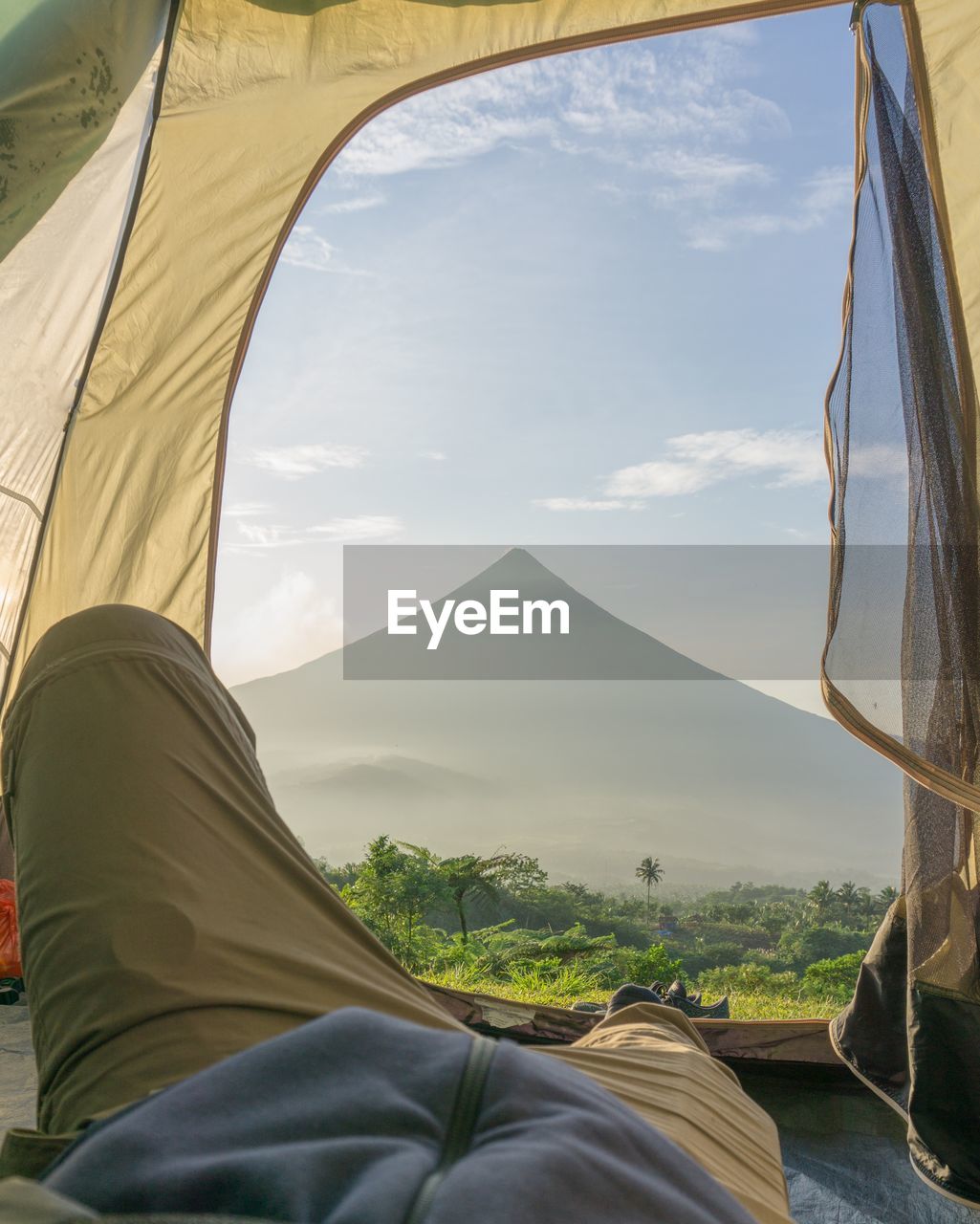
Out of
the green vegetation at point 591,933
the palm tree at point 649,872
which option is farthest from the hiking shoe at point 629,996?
the palm tree at point 649,872

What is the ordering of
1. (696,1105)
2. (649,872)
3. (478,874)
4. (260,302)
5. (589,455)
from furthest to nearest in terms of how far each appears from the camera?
(589,455) → (649,872) → (478,874) → (260,302) → (696,1105)

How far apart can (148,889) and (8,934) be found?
71.3 inches

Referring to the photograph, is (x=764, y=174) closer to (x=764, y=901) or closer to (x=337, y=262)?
(x=337, y=262)

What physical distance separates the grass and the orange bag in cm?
103

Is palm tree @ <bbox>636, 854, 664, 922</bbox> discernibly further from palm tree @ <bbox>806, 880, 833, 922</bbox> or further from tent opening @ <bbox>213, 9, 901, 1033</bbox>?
palm tree @ <bbox>806, 880, 833, 922</bbox>

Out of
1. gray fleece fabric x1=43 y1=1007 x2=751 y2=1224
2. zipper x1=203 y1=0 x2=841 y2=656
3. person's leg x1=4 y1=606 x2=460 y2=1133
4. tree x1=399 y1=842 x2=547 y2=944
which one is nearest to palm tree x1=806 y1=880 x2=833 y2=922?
tree x1=399 y1=842 x2=547 y2=944

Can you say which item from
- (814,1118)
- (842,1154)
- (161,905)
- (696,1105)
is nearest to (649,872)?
(814,1118)

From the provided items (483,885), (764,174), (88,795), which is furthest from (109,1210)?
(764,174)

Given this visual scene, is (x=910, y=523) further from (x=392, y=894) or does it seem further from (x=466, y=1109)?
(x=392, y=894)

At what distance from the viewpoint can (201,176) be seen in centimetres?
232

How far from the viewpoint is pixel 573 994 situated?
2793 millimetres

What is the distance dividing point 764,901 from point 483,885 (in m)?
1.23

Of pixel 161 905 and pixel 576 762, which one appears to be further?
A: pixel 576 762

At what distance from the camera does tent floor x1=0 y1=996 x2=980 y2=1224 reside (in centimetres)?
168
